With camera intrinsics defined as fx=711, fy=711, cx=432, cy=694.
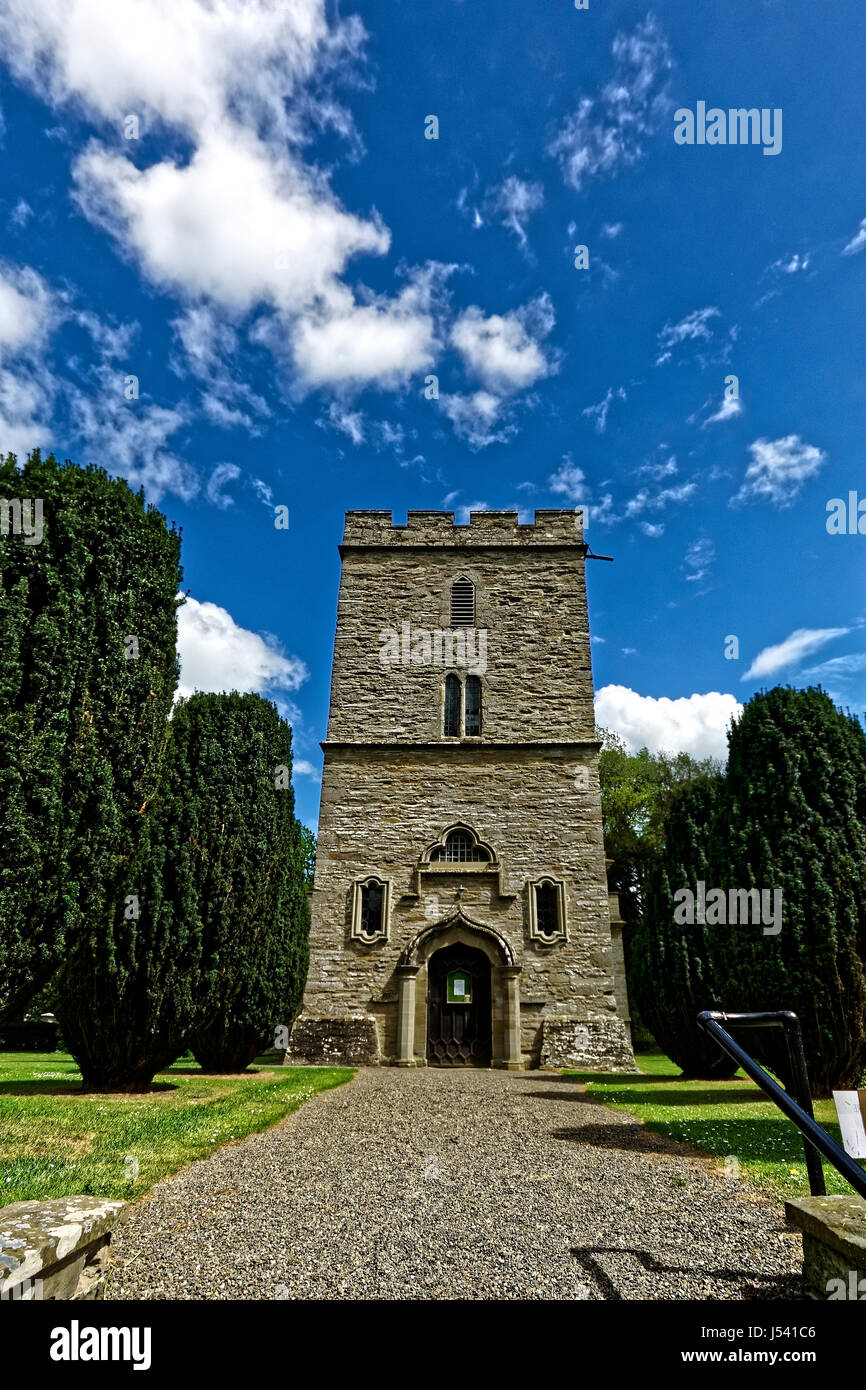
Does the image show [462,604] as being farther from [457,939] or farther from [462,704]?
[457,939]

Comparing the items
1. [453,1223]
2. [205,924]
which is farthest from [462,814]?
[453,1223]

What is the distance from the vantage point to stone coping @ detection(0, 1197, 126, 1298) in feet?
7.75

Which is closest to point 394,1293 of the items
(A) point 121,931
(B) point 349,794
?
(A) point 121,931

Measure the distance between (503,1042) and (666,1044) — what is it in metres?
3.45

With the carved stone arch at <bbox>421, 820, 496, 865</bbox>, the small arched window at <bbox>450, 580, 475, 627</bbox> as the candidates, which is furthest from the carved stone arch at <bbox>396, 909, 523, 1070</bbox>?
the small arched window at <bbox>450, 580, 475, 627</bbox>

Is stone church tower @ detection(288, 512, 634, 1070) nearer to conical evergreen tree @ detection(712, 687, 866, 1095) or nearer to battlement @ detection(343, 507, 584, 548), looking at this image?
battlement @ detection(343, 507, 584, 548)

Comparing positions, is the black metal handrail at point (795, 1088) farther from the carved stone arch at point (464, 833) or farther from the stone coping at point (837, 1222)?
the carved stone arch at point (464, 833)

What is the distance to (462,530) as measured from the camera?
2058cm

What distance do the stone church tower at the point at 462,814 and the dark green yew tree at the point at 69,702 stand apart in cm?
1084

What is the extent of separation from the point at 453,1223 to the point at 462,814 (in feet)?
43.4

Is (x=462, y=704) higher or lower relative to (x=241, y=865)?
higher

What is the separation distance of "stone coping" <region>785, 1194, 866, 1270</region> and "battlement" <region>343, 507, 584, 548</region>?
1836 centimetres

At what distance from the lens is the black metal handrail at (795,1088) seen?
2526mm

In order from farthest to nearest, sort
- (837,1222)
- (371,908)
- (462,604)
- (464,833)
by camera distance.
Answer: (462,604)
(464,833)
(371,908)
(837,1222)
